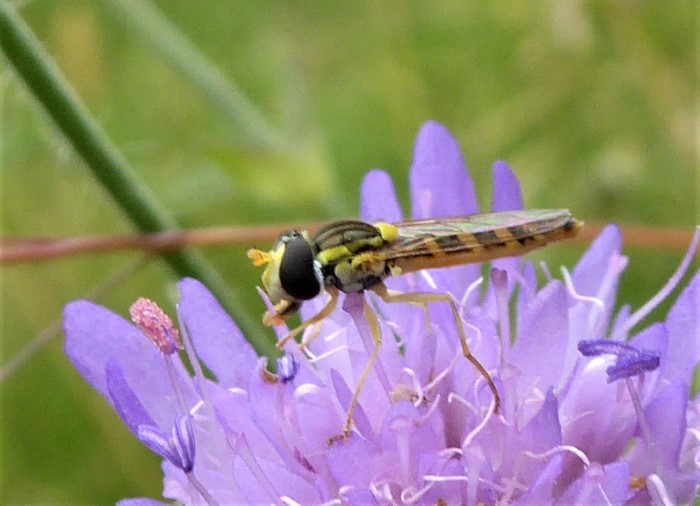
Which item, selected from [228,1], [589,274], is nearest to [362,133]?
[228,1]

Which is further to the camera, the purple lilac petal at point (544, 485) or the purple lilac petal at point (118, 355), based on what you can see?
the purple lilac petal at point (118, 355)

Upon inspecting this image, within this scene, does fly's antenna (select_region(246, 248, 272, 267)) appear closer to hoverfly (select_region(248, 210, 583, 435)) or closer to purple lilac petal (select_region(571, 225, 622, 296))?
hoverfly (select_region(248, 210, 583, 435))

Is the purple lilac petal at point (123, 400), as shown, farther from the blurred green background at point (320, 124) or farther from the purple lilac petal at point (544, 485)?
the blurred green background at point (320, 124)

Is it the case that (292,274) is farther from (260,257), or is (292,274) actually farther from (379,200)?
(379,200)

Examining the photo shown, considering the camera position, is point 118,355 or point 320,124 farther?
point 320,124

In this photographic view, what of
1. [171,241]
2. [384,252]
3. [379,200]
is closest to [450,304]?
[384,252]

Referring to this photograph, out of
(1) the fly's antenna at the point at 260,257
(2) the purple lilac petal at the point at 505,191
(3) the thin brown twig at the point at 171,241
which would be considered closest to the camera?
(1) the fly's antenna at the point at 260,257

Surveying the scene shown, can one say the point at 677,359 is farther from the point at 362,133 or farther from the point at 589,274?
the point at 362,133

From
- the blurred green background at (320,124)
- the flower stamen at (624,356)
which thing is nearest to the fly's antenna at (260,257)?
the flower stamen at (624,356)
